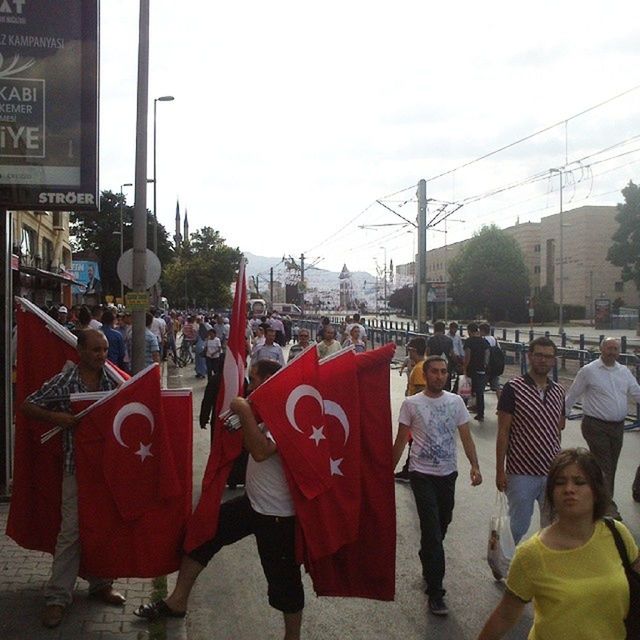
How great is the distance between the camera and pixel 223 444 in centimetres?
441

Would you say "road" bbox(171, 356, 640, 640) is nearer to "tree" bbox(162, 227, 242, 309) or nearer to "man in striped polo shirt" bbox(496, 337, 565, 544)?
"man in striped polo shirt" bbox(496, 337, 565, 544)

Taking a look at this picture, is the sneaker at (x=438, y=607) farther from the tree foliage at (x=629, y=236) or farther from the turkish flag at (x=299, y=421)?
the tree foliage at (x=629, y=236)

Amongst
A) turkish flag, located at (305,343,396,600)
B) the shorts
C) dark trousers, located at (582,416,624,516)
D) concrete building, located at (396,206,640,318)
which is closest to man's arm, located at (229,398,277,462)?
the shorts

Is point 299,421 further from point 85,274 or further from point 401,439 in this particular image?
point 85,274

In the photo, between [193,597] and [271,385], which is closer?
[271,385]

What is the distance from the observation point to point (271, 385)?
4219 mm

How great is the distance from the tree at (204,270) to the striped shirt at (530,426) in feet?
148

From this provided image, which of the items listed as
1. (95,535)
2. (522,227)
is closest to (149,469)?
(95,535)

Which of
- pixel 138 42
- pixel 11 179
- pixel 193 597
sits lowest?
pixel 193 597

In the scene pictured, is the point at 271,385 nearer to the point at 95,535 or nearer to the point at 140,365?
the point at 95,535

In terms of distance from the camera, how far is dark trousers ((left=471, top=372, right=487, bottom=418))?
46.2 ft

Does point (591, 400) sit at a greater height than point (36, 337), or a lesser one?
lesser

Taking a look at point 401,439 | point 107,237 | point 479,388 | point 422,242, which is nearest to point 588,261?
point 107,237

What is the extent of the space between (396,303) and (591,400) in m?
105
